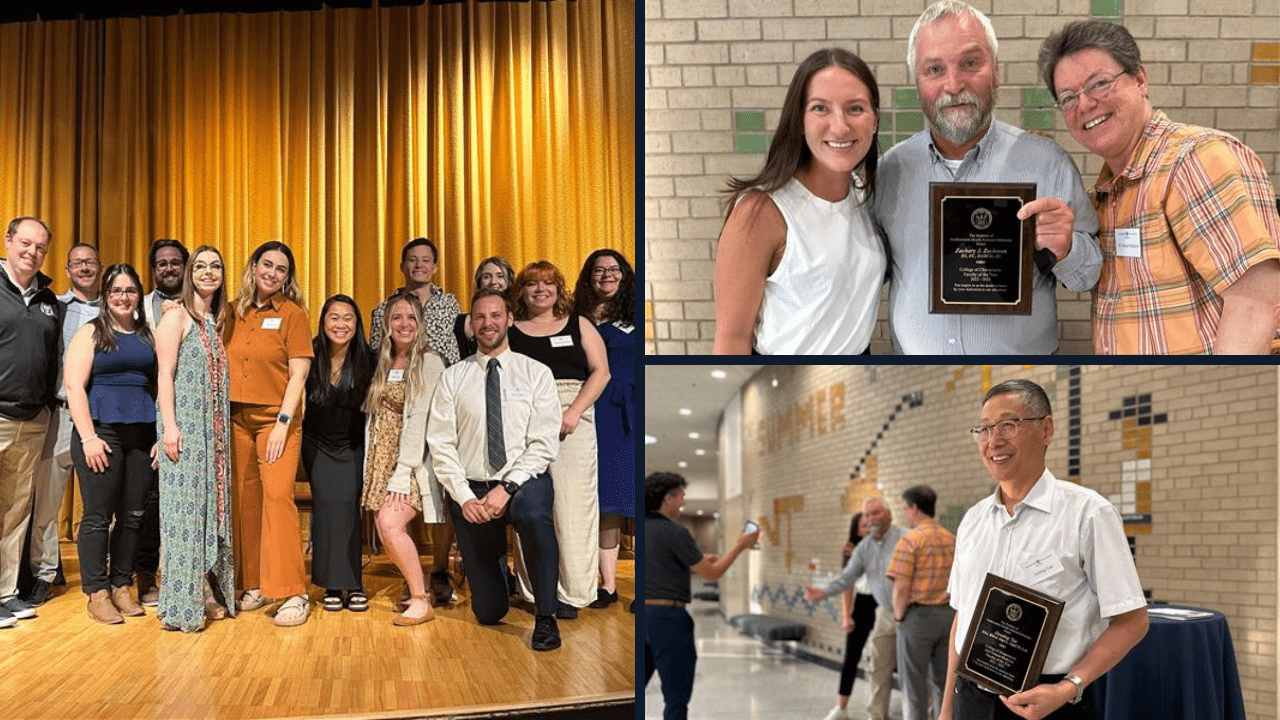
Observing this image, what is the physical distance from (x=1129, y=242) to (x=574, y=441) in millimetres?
2694

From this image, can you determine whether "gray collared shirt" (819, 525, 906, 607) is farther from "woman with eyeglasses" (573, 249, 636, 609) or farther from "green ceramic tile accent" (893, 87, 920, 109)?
"woman with eyeglasses" (573, 249, 636, 609)

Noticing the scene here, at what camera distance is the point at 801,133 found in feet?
10.3

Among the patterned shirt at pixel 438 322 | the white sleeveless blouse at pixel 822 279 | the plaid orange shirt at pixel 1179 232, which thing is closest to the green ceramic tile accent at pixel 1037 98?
the plaid orange shirt at pixel 1179 232

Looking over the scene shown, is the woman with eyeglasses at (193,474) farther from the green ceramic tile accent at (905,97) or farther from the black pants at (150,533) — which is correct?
the green ceramic tile accent at (905,97)

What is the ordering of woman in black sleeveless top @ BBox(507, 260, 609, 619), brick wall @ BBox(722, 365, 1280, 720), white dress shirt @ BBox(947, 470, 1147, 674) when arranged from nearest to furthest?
1. white dress shirt @ BBox(947, 470, 1147, 674)
2. brick wall @ BBox(722, 365, 1280, 720)
3. woman in black sleeveless top @ BBox(507, 260, 609, 619)

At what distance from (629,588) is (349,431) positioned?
61.8 inches

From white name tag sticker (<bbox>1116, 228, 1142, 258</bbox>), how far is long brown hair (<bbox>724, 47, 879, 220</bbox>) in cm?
76

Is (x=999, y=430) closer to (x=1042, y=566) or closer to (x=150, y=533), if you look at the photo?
(x=1042, y=566)

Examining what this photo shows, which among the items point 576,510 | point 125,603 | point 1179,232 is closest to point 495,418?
point 576,510

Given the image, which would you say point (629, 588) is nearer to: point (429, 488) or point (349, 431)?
point (429, 488)

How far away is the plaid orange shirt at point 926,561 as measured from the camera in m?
3.05

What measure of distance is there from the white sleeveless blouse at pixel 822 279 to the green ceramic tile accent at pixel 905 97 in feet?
1.17

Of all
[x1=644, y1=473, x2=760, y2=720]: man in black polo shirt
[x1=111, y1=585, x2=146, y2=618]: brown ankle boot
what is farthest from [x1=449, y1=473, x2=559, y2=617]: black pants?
[x1=644, y1=473, x2=760, y2=720]: man in black polo shirt

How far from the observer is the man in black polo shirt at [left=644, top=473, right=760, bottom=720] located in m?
3.18
